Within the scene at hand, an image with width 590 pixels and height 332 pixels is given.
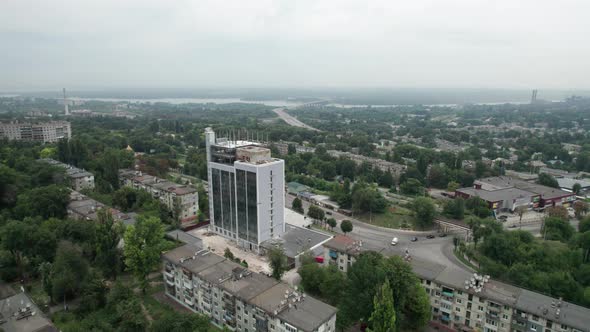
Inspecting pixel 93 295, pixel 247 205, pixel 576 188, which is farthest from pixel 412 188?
pixel 93 295

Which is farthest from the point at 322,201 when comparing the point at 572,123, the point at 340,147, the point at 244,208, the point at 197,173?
the point at 572,123

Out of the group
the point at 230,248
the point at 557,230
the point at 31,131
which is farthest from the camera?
the point at 31,131

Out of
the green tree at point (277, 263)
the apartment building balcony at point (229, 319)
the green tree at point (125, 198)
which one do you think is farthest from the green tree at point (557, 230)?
the green tree at point (125, 198)

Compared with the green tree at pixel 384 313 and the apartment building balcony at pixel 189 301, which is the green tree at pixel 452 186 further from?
the apartment building balcony at pixel 189 301

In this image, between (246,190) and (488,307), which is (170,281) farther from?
(488,307)

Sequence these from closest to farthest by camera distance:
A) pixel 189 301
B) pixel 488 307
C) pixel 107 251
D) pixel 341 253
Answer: pixel 488 307 < pixel 189 301 < pixel 107 251 < pixel 341 253

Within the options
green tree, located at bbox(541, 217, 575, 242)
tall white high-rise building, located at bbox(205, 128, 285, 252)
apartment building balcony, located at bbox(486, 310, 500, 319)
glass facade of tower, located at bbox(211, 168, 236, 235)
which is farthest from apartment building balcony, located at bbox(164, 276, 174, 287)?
green tree, located at bbox(541, 217, 575, 242)

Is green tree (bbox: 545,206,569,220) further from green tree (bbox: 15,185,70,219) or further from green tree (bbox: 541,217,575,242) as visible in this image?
green tree (bbox: 15,185,70,219)
